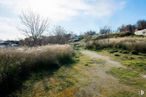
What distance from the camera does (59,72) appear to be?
485 inches

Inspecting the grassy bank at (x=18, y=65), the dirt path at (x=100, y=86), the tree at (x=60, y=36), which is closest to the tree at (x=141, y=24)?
the tree at (x=60, y=36)

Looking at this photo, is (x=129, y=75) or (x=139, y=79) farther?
(x=129, y=75)

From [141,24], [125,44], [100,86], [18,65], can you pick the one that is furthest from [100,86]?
[141,24]

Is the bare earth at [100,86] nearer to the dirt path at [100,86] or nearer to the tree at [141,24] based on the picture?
the dirt path at [100,86]

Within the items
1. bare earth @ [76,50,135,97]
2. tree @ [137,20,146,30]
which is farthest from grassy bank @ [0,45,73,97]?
tree @ [137,20,146,30]

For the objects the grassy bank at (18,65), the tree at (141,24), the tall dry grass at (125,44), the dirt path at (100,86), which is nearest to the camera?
the dirt path at (100,86)

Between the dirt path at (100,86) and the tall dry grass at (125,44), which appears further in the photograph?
the tall dry grass at (125,44)

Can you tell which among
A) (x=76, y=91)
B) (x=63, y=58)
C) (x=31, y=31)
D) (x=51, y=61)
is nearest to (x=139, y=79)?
(x=76, y=91)

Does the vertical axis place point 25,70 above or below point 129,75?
above

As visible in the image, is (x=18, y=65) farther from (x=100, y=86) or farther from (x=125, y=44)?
(x=125, y=44)

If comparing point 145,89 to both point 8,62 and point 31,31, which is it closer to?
point 8,62

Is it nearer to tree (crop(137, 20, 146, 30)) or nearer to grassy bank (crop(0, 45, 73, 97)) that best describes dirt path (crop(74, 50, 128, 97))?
grassy bank (crop(0, 45, 73, 97))

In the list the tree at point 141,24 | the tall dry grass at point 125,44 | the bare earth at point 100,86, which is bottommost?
the bare earth at point 100,86

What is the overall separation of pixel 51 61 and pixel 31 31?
17.7 meters
